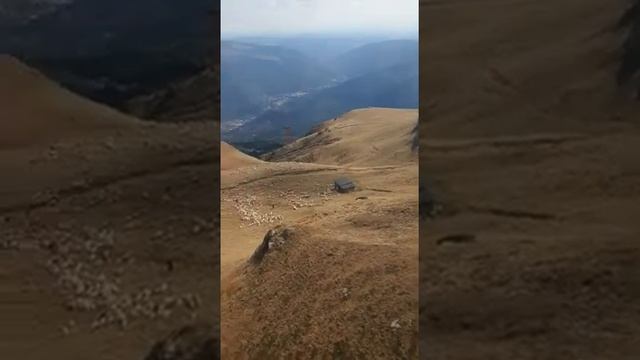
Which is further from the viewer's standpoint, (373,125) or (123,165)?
(373,125)

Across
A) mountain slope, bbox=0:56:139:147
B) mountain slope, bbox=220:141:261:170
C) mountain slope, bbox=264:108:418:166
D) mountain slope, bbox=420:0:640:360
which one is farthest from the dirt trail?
mountain slope, bbox=264:108:418:166

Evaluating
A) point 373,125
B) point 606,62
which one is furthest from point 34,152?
point 373,125

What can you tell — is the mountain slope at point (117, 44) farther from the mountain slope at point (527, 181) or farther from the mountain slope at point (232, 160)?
the mountain slope at point (232, 160)

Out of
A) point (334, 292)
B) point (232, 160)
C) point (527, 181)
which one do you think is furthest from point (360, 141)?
point (527, 181)

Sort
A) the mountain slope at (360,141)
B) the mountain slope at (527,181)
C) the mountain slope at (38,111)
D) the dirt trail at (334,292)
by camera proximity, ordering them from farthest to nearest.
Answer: the mountain slope at (360,141) < the dirt trail at (334,292) < the mountain slope at (527,181) < the mountain slope at (38,111)

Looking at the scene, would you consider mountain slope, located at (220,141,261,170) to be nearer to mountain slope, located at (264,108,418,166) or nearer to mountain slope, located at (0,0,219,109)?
mountain slope, located at (264,108,418,166)

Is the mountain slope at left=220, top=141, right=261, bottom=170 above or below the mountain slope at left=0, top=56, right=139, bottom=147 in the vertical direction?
below

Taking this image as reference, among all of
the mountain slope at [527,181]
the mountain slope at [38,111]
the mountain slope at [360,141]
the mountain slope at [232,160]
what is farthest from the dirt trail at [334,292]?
the mountain slope at [360,141]

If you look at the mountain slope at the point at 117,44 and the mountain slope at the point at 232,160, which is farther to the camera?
the mountain slope at the point at 232,160

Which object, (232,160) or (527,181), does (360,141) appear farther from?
(527,181)

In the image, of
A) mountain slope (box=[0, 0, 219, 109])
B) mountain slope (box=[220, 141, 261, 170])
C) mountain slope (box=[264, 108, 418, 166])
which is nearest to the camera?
mountain slope (box=[0, 0, 219, 109])

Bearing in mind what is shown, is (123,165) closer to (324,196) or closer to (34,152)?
(34,152)
